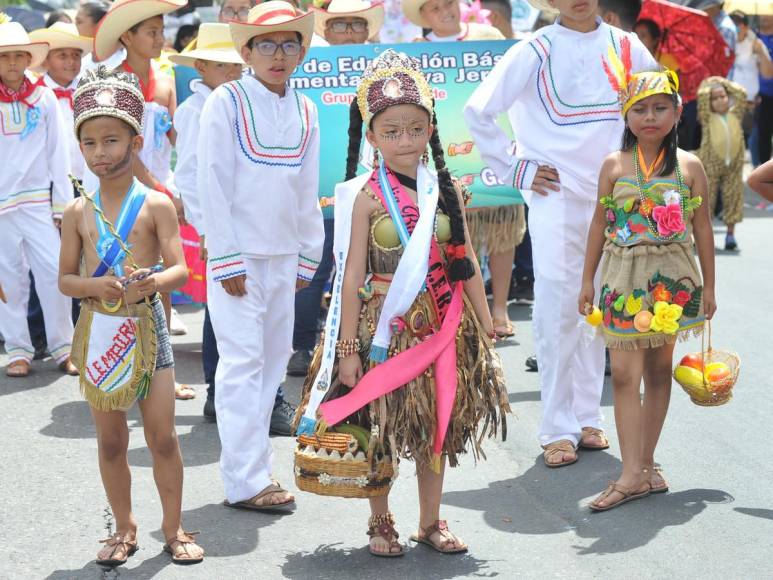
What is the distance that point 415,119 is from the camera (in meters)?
4.96

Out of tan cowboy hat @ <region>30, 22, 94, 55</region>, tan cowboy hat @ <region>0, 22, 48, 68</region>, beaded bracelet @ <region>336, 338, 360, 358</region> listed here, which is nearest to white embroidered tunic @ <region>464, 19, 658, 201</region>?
beaded bracelet @ <region>336, 338, 360, 358</region>

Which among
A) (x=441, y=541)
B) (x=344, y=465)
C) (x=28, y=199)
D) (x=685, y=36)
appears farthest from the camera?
(x=685, y=36)

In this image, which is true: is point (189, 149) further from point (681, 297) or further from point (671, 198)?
point (681, 297)

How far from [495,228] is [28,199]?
10.9ft

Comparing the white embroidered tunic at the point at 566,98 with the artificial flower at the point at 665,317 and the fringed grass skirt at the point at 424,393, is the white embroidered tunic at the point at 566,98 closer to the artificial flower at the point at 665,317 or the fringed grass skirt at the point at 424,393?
the artificial flower at the point at 665,317

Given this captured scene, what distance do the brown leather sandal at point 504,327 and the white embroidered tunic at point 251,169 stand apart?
3.53 m

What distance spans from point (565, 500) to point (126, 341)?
6.98ft

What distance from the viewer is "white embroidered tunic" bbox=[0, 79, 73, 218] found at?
8484 millimetres

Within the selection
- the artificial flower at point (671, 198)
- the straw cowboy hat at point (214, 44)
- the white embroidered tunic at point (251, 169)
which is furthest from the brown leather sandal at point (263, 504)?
the straw cowboy hat at point (214, 44)

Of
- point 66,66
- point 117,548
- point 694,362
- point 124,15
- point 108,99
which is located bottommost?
point 117,548

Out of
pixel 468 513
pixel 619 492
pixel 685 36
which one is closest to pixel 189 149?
pixel 468 513

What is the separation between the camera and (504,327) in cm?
934

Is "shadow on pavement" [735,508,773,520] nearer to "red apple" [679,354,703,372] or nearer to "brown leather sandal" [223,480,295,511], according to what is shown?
"red apple" [679,354,703,372]

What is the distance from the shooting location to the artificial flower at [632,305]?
18.4ft
